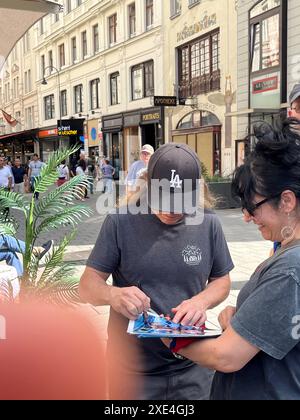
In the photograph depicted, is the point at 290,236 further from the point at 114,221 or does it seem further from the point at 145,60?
the point at 145,60

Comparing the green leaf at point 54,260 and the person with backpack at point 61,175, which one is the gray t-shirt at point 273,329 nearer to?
the green leaf at point 54,260

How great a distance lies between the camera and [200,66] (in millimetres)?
19984

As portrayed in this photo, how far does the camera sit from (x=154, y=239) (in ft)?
5.80

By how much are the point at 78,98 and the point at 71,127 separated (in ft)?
11.0

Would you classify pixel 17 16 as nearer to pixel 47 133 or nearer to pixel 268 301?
pixel 268 301

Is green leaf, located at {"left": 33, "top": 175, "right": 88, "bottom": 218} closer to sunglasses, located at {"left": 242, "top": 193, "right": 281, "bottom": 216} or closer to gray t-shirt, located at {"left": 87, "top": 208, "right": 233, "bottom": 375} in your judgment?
gray t-shirt, located at {"left": 87, "top": 208, "right": 233, "bottom": 375}

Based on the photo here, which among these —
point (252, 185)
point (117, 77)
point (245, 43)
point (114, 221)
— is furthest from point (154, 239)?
point (117, 77)

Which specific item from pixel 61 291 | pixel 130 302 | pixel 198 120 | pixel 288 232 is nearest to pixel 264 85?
pixel 198 120

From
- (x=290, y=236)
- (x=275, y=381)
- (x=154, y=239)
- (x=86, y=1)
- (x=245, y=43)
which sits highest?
(x=86, y=1)

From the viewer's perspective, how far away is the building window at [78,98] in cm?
3174

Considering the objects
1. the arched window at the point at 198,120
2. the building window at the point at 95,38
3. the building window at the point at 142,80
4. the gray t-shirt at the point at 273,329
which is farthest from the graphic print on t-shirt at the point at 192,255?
the building window at the point at 95,38

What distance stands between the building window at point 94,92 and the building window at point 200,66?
30.5 feet

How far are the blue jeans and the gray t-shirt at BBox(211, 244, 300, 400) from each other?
2.00 metres

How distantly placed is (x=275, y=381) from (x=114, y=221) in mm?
875
